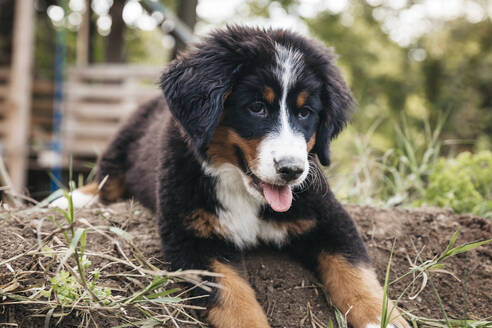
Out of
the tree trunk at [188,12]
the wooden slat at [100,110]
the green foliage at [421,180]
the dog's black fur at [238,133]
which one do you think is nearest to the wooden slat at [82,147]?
the wooden slat at [100,110]

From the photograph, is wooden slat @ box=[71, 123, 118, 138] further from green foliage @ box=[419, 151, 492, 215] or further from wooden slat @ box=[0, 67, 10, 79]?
green foliage @ box=[419, 151, 492, 215]

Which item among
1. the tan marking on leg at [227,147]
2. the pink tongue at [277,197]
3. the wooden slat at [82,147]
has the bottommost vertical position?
the wooden slat at [82,147]

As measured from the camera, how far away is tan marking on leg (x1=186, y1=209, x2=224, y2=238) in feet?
8.08

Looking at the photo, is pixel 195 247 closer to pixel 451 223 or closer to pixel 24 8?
pixel 451 223

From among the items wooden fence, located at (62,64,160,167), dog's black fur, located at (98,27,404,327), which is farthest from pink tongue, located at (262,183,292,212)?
wooden fence, located at (62,64,160,167)

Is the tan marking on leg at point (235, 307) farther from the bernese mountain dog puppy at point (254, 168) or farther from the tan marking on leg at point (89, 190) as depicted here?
the tan marking on leg at point (89, 190)

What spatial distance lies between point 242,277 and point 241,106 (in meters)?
0.86

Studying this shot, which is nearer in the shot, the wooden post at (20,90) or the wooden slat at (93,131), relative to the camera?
the wooden post at (20,90)

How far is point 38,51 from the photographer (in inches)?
568

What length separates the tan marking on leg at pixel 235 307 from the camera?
6.96ft

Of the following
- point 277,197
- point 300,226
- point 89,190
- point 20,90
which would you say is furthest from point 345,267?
point 20,90

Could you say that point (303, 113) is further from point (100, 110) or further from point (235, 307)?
point (100, 110)

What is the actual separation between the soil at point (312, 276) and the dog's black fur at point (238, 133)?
0.50 feet

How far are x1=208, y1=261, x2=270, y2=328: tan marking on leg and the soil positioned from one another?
0.15 meters
